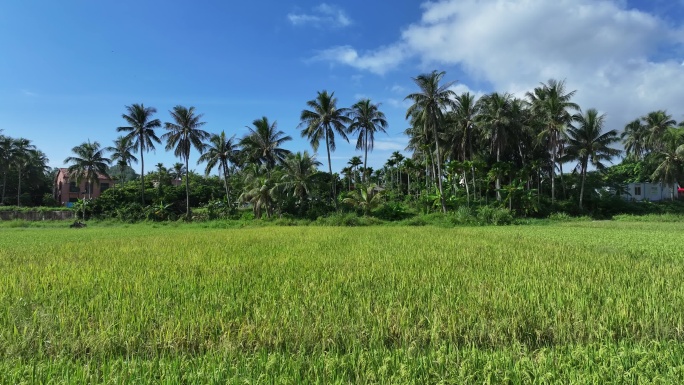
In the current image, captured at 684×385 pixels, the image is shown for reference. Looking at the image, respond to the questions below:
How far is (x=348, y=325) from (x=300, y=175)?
26.4 m

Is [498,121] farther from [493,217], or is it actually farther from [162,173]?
[162,173]

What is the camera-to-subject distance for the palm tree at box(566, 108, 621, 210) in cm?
3266

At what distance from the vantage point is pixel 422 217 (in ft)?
90.6

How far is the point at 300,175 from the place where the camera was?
98.1ft

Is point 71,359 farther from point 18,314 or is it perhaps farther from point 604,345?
point 604,345

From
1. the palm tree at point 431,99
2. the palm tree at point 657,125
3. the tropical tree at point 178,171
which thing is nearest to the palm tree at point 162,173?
the tropical tree at point 178,171

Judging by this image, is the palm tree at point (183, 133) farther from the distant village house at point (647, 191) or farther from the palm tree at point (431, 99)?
the distant village house at point (647, 191)

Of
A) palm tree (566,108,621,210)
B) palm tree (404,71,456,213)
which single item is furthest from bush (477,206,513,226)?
palm tree (566,108,621,210)

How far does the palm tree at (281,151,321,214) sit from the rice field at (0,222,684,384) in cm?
2269

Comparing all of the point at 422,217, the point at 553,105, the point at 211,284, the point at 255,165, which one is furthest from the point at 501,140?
the point at 211,284

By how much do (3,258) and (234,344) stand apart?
9.40 metres

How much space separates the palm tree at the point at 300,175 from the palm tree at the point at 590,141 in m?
22.5

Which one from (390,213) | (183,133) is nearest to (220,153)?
(183,133)

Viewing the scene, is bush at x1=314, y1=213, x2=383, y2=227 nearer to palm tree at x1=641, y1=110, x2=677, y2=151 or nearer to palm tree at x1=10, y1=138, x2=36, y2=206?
palm tree at x1=641, y1=110, x2=677, y2=151
